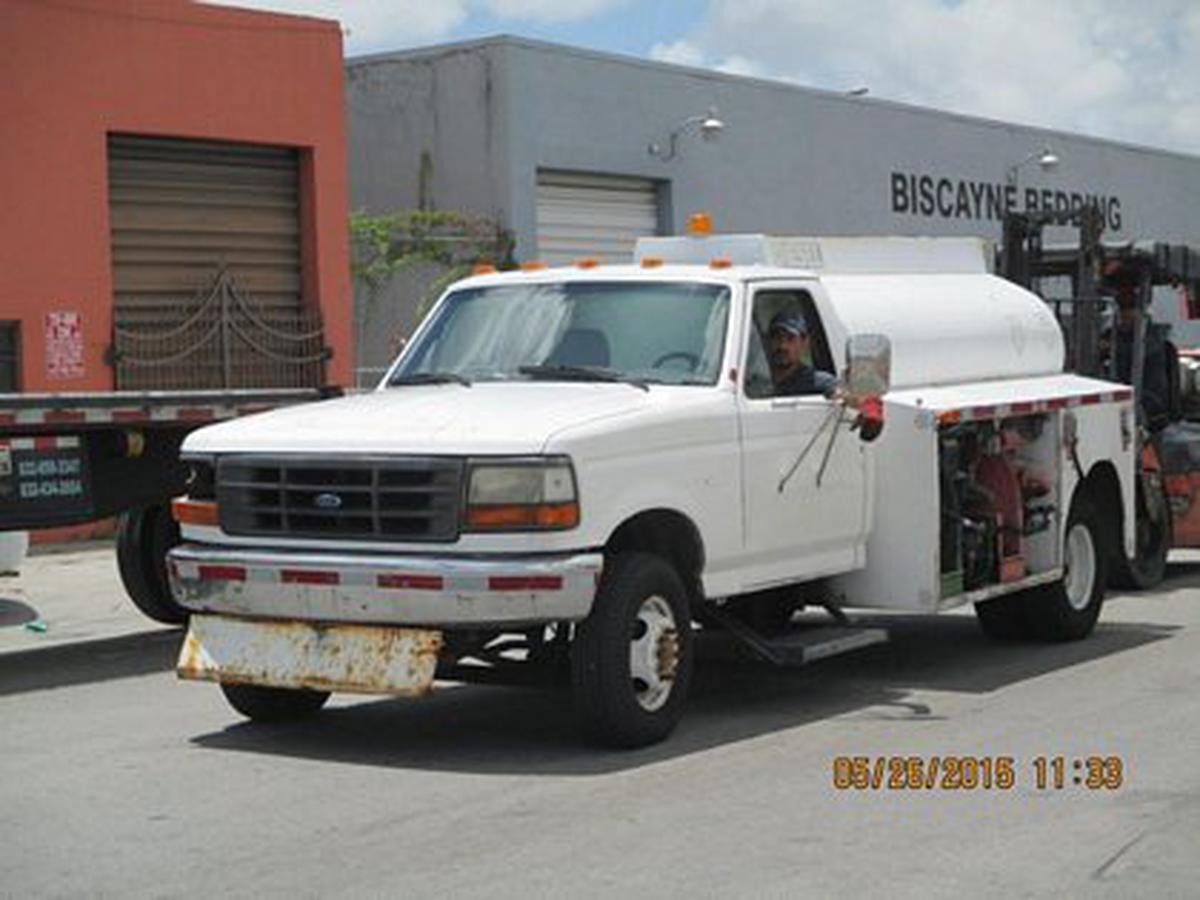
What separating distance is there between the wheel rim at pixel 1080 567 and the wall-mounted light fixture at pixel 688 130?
1631 cm

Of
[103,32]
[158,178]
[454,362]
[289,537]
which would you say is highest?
[103,32]

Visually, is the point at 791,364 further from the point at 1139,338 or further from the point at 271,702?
the point at 1139,338

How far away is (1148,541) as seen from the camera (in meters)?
14.9

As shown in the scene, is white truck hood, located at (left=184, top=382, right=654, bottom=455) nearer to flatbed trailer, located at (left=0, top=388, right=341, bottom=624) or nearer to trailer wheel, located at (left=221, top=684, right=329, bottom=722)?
trailer wheel, located at (left=221, top=684, right=329, bottom=722)

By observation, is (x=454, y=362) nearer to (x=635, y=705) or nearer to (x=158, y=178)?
(x=635, y=705)

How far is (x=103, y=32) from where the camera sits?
64.6 ft

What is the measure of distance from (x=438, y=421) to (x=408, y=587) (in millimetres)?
752

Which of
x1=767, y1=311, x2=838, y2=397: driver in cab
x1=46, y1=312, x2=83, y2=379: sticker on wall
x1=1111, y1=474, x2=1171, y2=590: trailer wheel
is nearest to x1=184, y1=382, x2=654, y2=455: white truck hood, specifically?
x1=767, y1=311, x2=838, y2=397: driver in cab

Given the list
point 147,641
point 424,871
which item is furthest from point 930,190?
point 424,871

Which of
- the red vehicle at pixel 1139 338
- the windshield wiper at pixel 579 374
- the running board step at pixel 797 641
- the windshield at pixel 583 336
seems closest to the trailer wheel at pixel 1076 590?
the running board step at pixel 797 641

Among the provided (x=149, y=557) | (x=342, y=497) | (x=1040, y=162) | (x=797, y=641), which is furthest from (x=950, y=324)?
(x=1040, y=162)

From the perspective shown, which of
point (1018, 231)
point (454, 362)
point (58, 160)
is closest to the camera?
point (454, 362)

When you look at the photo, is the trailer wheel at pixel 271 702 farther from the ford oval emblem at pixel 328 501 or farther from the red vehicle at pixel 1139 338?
the red vehicle at pixel 1139 338

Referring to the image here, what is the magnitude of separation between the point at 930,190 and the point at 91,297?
1861cm
